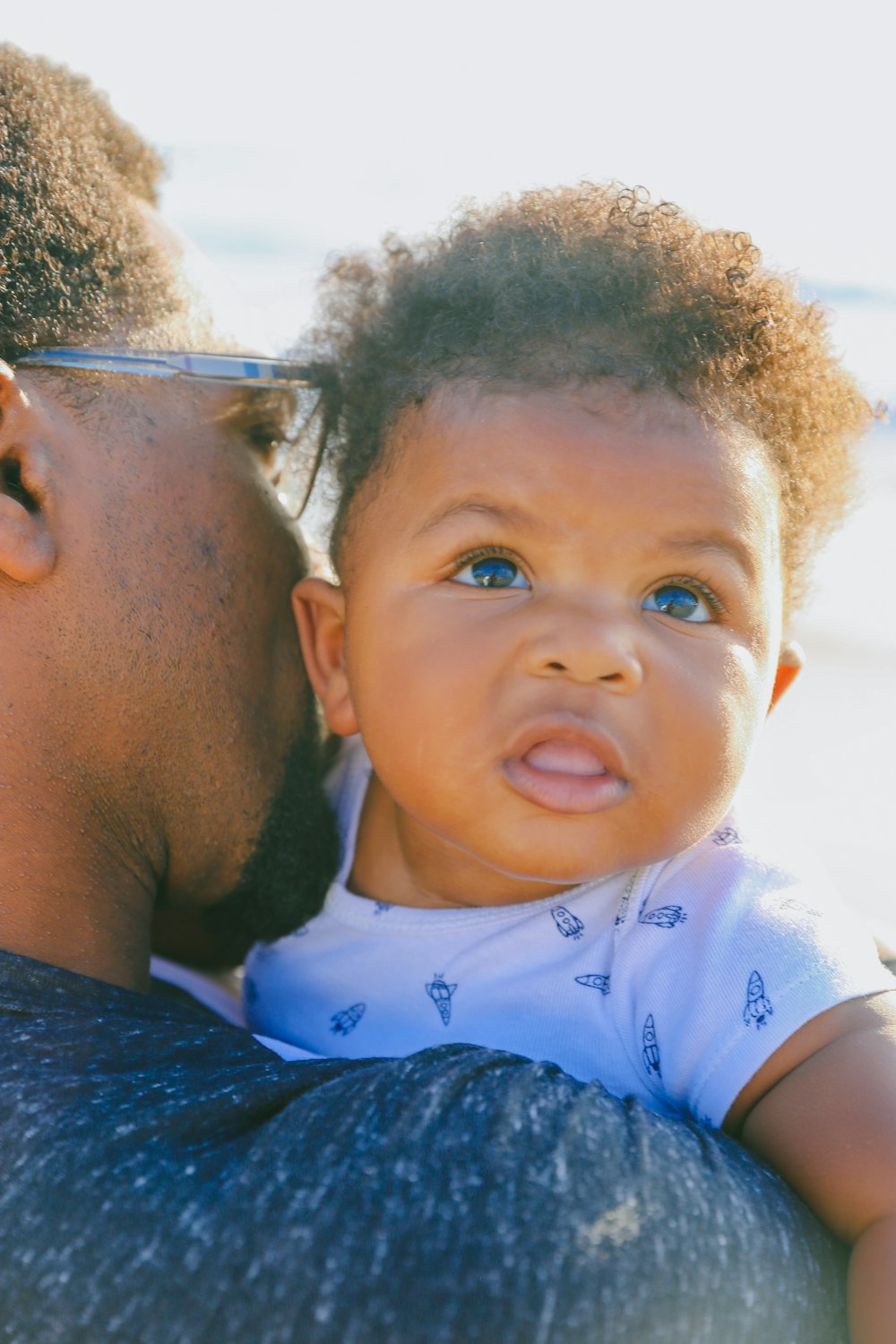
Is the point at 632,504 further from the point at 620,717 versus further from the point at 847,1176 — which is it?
the point at 847,1176

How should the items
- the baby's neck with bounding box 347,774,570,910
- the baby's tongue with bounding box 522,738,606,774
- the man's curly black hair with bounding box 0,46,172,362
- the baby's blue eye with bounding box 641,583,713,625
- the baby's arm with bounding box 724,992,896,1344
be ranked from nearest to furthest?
the baby's arm with bounding box 724,992,896,1344 → the baby's tongue with bounding box 522,738,606,774 → the baby's blue eye with bounding box 641,583,713,625 → the man's curly black hair with bounding box 0,46,172,362 → the baby's neck with bounding box 347,774,570,910

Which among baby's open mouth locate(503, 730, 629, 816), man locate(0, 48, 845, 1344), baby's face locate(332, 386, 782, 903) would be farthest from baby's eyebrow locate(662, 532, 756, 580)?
man locate(0, 48, 845, 1344)

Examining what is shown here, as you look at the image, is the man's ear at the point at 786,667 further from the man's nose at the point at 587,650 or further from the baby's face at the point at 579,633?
the man's nose at the point at 587,650

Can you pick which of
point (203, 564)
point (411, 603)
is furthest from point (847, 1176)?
point (203, 564)

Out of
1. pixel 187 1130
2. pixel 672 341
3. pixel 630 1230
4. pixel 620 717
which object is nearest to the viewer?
pixel 630 1230

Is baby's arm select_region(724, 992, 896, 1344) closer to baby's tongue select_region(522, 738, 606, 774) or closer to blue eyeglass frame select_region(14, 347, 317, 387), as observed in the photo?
baby's tongue select_region(522, 738, 606, 774)

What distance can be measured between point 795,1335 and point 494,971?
29.6 inches

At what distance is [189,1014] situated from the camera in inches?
64.4

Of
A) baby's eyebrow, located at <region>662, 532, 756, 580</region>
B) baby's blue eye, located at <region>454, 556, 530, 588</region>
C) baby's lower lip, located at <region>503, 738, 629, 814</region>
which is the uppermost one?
baby's eyebrow, located at <region>662, 532, 756, 580</region>

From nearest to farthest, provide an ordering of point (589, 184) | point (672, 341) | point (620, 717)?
point (620, 717)
point (672, 341)
point (589, 184)

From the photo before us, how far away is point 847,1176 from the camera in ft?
4.67

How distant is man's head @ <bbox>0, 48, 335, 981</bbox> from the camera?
1785mm

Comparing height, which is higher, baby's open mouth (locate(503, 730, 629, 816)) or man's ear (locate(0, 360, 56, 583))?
man's ear (locate(0, 360, 56, 583))

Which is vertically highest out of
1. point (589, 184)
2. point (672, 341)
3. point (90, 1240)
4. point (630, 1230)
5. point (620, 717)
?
point (589, 184)
